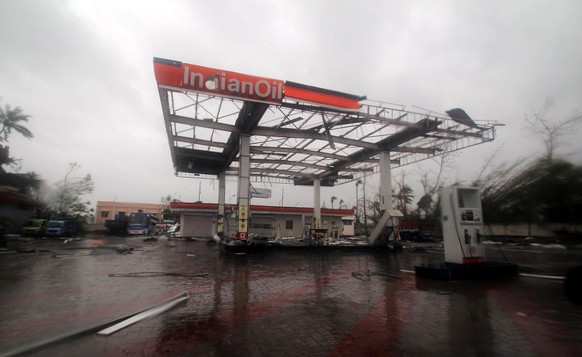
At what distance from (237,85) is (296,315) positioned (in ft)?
33.3

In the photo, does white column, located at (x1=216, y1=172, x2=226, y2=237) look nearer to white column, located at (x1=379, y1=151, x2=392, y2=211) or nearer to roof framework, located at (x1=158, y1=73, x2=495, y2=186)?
roof framework, located at (x1=158, y1=73, x2=495, y2=186)

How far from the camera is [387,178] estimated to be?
62.4 feet

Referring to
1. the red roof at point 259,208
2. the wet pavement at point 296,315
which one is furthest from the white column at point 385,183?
the red roof at point 259,208

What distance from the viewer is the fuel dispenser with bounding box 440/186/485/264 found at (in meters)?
8.29

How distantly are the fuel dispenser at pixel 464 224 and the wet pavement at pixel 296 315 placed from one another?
0.98 metres

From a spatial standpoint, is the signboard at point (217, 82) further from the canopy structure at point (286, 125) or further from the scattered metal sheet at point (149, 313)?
the scattered metal sheet at point (149, 313)

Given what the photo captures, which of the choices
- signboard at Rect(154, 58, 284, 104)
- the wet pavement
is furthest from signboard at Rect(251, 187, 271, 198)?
the wet pavement

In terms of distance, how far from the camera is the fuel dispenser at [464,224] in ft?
27.2

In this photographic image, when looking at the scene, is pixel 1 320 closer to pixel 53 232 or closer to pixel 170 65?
pixel 170 65

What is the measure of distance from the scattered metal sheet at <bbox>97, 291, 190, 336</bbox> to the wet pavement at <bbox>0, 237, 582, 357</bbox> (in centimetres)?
10

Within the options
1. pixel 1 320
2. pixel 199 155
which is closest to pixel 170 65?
pixel 1 320

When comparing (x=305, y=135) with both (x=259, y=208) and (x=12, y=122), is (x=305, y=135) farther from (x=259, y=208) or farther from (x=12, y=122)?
(x=12, y=122)

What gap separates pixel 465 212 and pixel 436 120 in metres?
8.89

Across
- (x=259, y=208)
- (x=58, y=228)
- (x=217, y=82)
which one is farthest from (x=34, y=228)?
(x=217, y=82)
